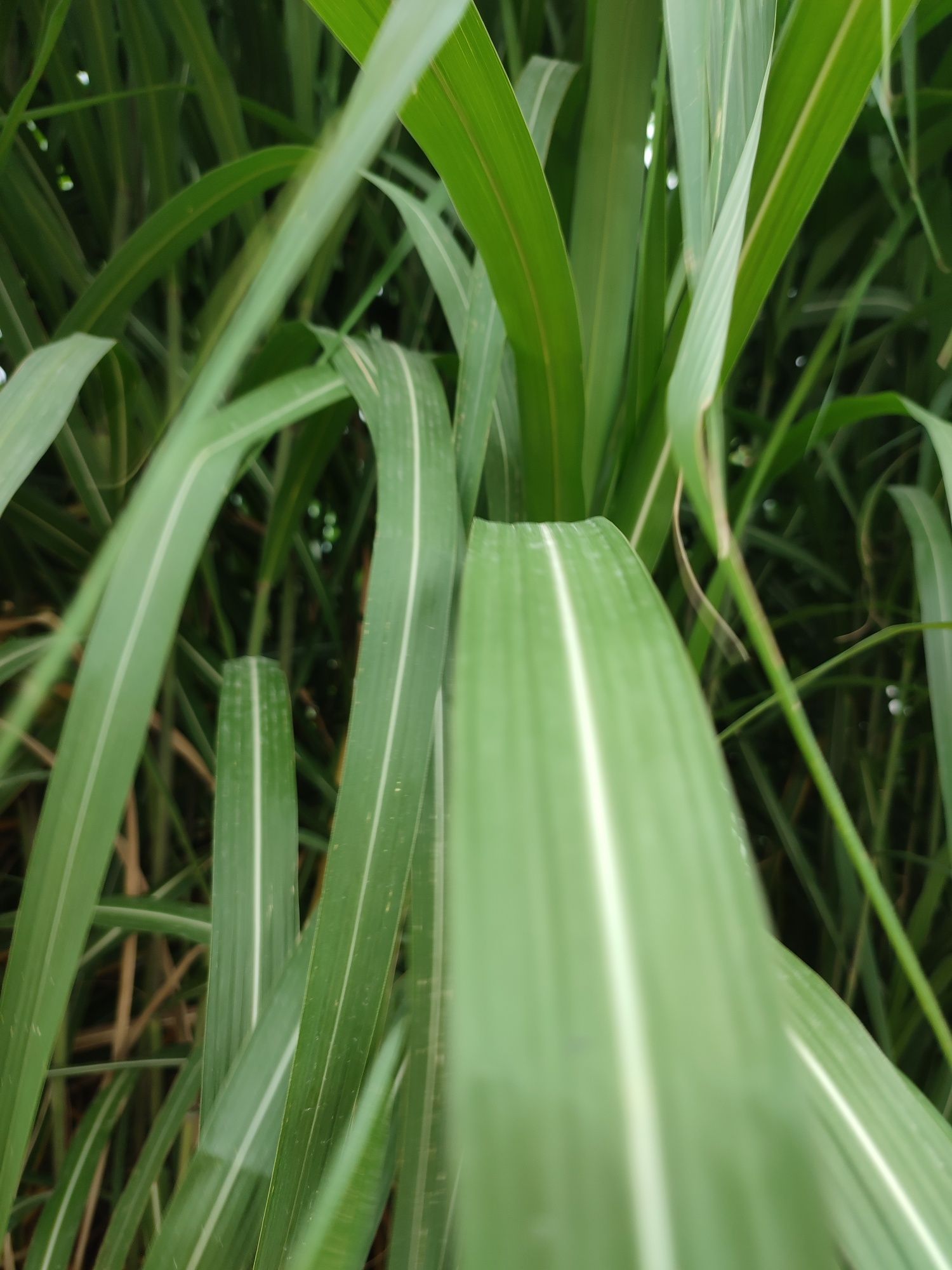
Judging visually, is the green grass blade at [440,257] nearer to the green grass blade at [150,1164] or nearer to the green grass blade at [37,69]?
the green grass blade at [37,69]

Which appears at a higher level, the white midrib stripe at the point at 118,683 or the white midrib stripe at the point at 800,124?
the white midrib stripe at the point at 800,124

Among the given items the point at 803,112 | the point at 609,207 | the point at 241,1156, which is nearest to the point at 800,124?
the point at 803,112

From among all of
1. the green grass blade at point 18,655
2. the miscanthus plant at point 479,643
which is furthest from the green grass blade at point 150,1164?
the green grass blade at point 18,655

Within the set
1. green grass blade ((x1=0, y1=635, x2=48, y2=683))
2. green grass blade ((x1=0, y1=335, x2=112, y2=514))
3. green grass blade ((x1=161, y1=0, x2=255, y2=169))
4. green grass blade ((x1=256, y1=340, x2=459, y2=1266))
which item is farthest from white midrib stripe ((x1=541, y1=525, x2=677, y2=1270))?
green grass blade ((x1=161, y1=0, x2=255, y2=169))

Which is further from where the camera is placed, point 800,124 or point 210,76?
point 210,76

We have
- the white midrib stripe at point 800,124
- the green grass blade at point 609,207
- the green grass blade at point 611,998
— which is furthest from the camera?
the green grass blade at point 609,207

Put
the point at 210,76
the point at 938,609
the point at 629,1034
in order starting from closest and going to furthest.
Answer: the point at 629,1034 < the point at 938,609 < the point at 210,76

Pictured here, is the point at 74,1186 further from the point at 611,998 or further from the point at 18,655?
the point at 611,998
